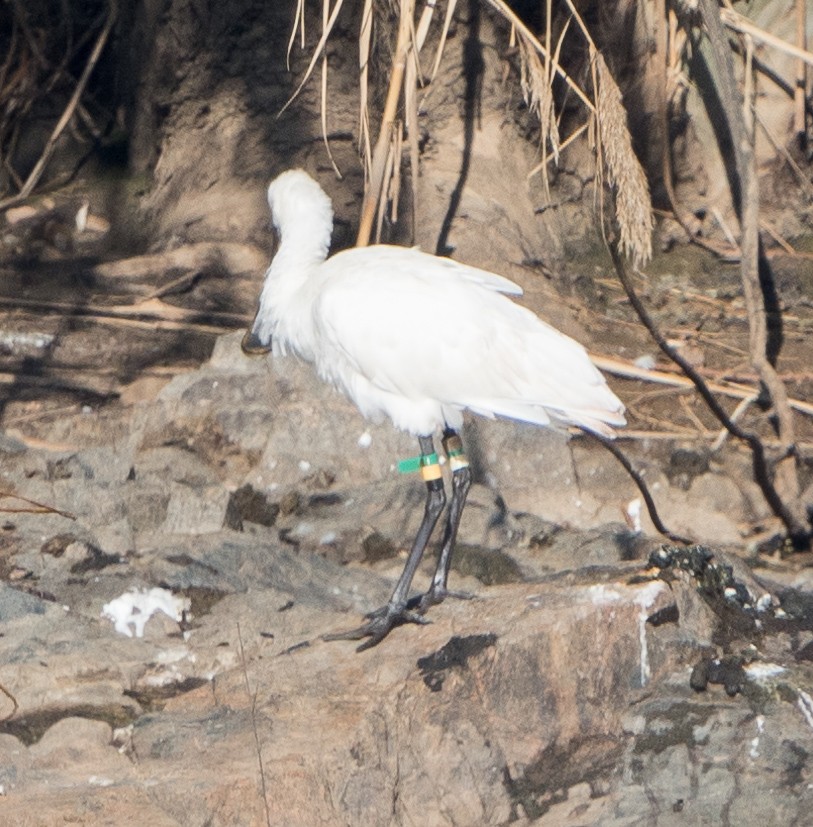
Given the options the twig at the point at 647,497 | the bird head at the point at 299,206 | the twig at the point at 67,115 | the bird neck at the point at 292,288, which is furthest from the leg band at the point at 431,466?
the twig at the point at 67,115

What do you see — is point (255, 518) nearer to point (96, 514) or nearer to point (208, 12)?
point (96, 514)

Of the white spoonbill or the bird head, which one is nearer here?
the white spoonbill

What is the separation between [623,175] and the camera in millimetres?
6645

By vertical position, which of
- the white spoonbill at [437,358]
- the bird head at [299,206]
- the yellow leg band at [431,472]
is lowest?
the yellow leg band at [431,472]

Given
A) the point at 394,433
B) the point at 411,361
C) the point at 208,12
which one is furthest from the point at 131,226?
the point at 411,361

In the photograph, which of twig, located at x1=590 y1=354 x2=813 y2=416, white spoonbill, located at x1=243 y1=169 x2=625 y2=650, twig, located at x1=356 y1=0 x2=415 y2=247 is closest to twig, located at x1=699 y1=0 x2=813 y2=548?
twig, located at x1=590 y1=354 x2=813 y2=416

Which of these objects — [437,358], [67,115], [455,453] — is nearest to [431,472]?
[455,453]

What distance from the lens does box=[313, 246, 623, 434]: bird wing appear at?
5.33 metres

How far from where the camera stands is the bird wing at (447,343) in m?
5.33

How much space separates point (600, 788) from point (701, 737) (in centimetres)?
38

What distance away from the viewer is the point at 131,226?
368 inches

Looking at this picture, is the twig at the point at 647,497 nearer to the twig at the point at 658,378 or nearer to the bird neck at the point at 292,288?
the twig at the point at 658,378

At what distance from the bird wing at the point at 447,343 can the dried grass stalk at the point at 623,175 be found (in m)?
1.24

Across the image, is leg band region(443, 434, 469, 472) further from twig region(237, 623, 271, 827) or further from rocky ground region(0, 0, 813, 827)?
twig region(237, 623, 271, 827)
